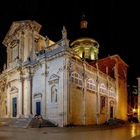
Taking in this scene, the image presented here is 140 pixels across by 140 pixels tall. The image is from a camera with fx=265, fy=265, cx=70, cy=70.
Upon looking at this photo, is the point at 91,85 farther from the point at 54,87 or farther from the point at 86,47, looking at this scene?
the point at 86,47

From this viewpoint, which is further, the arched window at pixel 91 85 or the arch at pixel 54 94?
the arched window at pixel 91 85

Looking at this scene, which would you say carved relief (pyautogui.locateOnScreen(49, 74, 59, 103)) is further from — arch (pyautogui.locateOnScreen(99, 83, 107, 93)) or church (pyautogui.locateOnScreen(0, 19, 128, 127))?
arch (pyautogui.locateOnScreen(99, 83, 107, 93))

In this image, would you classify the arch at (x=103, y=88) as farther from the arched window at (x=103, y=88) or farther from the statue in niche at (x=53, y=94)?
the statue in niche at (x=53, y=94)

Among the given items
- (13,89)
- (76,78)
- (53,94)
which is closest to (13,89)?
(13,89)

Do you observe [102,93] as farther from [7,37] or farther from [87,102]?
[7,37]

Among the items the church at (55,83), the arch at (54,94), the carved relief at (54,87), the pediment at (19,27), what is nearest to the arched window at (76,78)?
the church at (55,83)

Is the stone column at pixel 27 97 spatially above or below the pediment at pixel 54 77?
below

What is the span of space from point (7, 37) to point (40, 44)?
585 cm

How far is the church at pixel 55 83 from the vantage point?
88.8 ft

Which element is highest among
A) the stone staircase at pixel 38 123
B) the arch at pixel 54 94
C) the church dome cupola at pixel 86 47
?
the church dome cupola at pixel 86 47

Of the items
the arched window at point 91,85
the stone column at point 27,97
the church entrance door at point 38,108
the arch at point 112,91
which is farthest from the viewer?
the arch at point 112,91

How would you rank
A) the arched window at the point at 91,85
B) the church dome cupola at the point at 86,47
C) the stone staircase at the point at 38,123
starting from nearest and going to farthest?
the stone staircase at the point at 38,123 < the arched window at the point at 91,85 < the church dome cupola at the point at 86,47

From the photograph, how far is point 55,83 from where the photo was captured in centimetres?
2788

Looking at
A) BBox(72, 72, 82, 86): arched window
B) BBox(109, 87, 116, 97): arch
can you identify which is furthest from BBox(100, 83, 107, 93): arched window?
BBox(72, 72, 82, 86): arched window
